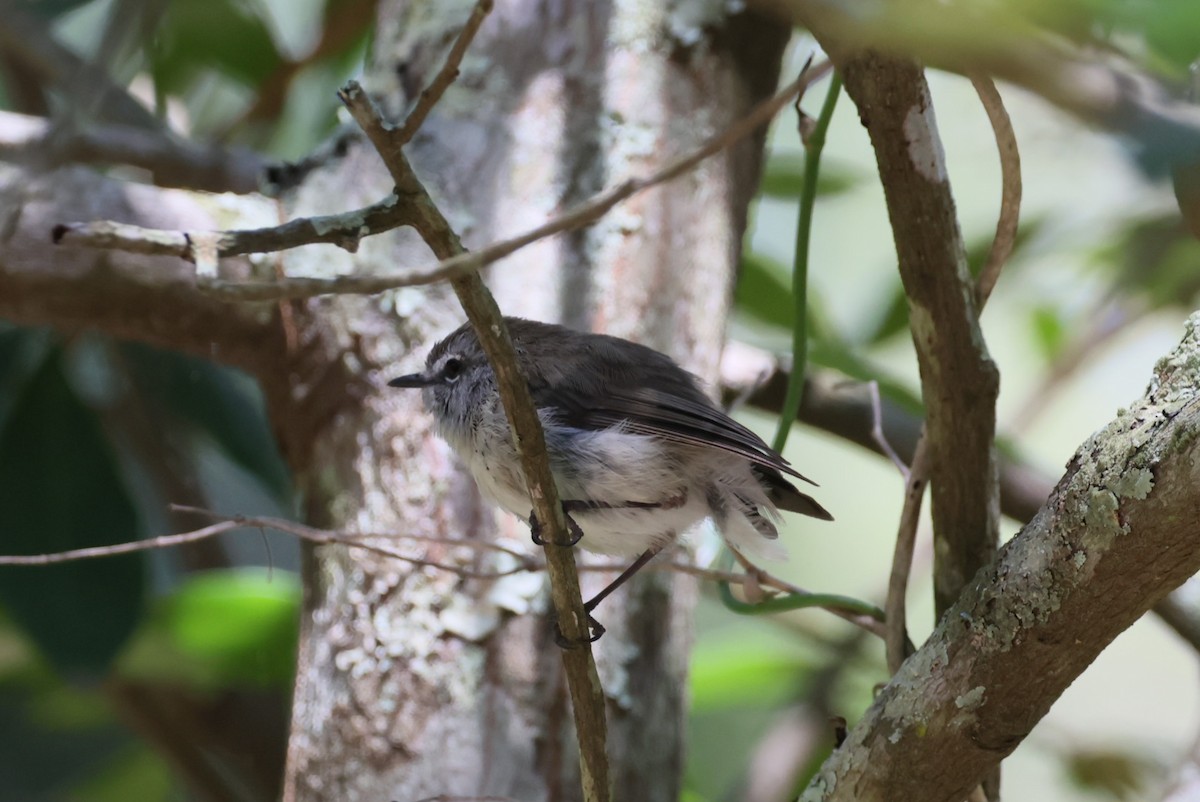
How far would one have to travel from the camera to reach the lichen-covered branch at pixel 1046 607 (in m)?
1.33

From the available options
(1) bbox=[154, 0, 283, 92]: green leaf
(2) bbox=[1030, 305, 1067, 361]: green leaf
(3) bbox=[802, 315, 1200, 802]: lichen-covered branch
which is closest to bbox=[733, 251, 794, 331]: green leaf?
(2) bbox=[1030, 305, 1067, 361]: green leaf

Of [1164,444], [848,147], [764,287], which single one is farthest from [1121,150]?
[848,147]

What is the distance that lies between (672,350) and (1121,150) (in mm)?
2241

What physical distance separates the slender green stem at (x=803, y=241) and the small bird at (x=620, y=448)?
0.10 meters

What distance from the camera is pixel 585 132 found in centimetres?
297

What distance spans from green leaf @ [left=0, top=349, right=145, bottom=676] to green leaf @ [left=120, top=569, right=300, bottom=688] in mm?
178

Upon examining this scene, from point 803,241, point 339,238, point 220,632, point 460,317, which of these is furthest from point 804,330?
point 220,632

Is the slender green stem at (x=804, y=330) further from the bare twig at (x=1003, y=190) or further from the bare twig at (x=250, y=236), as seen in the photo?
the bare twig at (x=250, y=236)

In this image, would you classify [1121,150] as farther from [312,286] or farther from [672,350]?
[672,350]

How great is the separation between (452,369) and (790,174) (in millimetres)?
1831

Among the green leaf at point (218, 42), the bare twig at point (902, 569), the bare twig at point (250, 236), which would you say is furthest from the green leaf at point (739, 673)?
the bare twig at point (250, 236)

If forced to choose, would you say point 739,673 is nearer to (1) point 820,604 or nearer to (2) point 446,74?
(1) point 820,604

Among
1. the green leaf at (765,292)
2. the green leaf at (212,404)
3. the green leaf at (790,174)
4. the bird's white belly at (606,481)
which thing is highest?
the green leaf at (790,174)

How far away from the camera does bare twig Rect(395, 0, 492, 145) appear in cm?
123
